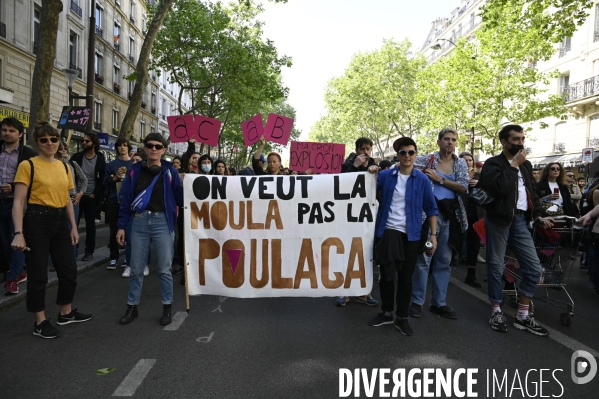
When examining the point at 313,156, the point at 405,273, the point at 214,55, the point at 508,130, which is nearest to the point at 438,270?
the point at 405,273

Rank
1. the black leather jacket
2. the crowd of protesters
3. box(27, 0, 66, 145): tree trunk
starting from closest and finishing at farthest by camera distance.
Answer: the crowd of protesters, the black leather jacket, box(27, 0, 66, 145): tree trunk

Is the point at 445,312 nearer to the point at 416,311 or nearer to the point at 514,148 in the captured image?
the point at 416,311

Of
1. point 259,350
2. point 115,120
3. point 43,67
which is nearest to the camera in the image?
point 259,350

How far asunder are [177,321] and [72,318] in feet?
3.35

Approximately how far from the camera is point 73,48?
1021 inches

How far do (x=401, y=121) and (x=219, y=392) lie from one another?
149 feet

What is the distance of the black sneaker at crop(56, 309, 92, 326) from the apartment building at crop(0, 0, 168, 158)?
278 inches

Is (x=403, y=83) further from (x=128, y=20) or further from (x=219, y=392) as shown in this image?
(x=219, y=392)

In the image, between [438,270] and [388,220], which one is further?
[438,270]

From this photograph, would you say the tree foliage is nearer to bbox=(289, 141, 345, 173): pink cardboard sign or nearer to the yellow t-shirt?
bbox=(289, 141, 345, 173): pink cardboard sign

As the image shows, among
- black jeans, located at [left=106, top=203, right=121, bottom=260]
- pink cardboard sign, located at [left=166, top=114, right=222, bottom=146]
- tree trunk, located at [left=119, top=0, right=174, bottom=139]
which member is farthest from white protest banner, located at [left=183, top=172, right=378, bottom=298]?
tree trunk, located at [left=119, top=0, right=174, bottom=139]

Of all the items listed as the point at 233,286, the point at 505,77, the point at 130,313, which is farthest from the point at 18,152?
the point at 505,77

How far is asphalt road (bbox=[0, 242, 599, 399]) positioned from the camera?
322cm

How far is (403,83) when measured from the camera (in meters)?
42.8
